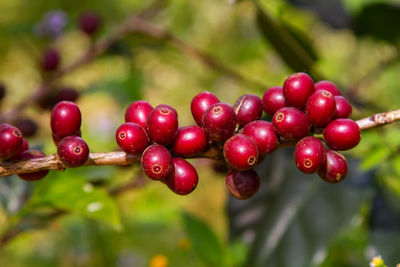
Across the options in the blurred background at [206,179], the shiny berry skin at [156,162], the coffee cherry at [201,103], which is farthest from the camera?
the blurred background at [206,179]

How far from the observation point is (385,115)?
2.18 feet

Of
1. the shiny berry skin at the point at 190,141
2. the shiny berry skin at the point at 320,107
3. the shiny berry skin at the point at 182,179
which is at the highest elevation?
the shiny berry skin at the point at 320,107

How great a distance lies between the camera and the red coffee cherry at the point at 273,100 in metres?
0.75

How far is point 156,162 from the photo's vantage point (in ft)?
2.06

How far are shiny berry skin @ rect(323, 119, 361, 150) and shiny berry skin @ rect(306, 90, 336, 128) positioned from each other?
0.06 feet

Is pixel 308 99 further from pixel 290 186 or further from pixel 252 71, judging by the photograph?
pixel 252 71

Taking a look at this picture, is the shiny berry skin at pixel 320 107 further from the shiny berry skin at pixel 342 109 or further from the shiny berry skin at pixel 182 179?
the shiny berry skin at pixel 182 179

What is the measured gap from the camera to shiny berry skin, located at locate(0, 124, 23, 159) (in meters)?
0.64

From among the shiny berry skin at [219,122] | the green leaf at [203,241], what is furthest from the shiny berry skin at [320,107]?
the green leaf at [203,241]

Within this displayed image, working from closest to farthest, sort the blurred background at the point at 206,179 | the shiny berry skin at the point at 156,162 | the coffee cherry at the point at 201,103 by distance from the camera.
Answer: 1. the shiny berry skin at the point at 156,162
2. the coffee cherry at the point at 201,103
3. the blurred background at the point at 206,179

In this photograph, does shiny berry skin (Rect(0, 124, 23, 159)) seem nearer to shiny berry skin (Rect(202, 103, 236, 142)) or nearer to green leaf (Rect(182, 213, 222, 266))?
shiny berry skin (Rect(202, 103, 236, 142))

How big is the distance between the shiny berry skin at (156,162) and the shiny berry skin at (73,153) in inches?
3.4

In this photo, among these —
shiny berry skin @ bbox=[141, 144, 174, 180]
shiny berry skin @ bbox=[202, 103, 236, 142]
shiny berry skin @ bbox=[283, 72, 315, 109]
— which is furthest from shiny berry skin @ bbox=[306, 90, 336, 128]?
shiny berry skin @ bbox=[141, 144, 174, 180]

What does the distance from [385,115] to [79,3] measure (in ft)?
9.73
